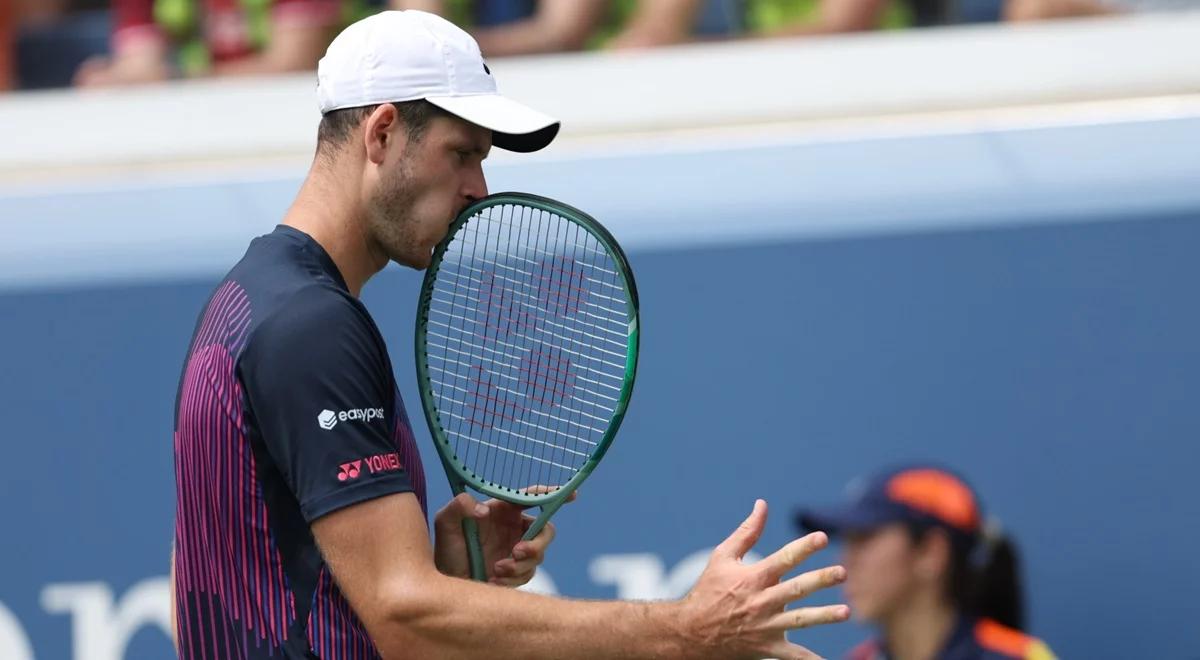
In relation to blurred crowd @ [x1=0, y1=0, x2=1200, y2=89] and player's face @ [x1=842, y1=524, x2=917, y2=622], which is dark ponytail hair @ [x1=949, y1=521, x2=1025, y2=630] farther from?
blurred crowd @ [x1=0, y1=0, x2=1200, y2=89]

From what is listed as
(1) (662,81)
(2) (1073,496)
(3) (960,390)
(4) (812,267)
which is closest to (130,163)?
(1) (662,81)

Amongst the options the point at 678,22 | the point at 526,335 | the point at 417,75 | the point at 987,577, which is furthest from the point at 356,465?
the point at 678,22

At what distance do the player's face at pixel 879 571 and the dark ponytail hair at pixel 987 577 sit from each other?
0.14ft

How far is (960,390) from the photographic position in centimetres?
329

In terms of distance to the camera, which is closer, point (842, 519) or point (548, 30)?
point (842, 519)

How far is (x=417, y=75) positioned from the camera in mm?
1919

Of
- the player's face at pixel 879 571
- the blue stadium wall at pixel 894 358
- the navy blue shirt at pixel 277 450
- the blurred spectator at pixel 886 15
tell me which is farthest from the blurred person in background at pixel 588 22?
the navy blue shirt at pixel 277 450

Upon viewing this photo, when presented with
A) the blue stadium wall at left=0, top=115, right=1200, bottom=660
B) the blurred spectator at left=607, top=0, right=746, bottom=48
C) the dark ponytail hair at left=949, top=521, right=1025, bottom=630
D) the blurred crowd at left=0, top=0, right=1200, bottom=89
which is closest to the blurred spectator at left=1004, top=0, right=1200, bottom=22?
the blurred crowd at left=0, top=0, right=1200, bottom=89

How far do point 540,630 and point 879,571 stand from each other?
1.58 meters

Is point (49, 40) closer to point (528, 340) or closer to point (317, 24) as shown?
point (317, 24)

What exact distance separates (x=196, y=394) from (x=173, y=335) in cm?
179

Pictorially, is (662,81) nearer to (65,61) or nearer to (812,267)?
(812,267)

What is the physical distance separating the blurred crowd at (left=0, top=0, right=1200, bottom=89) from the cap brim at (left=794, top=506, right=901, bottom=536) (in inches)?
40.7

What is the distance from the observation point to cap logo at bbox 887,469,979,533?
322cm
